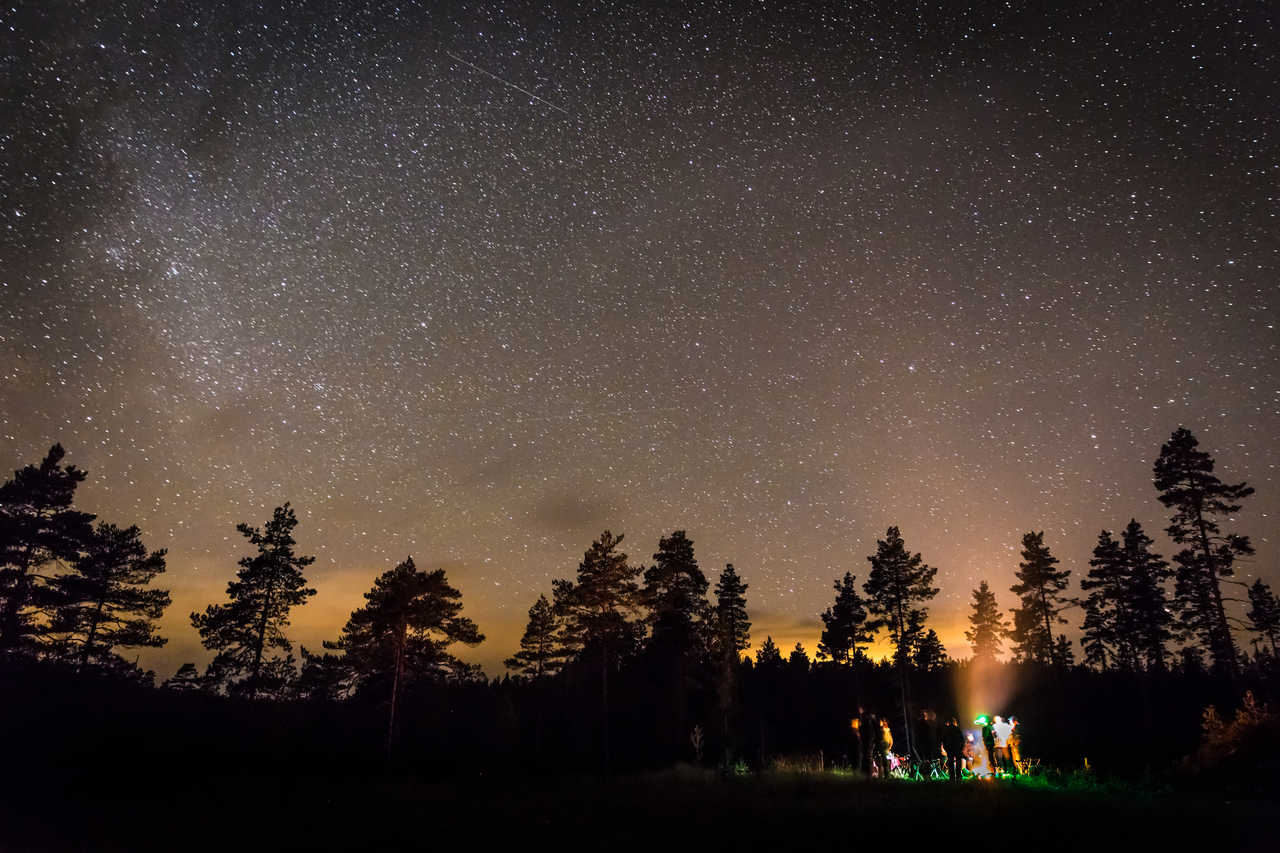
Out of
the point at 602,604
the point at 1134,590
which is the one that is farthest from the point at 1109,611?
the point at 602,604

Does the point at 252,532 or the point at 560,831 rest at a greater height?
the point at 252,532

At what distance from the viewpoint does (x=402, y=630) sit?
36781 millimetres

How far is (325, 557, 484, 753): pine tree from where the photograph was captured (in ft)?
120

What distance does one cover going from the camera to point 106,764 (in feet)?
76.9

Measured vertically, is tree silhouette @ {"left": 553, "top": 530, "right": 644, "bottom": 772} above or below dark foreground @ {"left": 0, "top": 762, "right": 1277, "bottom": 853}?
above

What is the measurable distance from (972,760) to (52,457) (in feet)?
124

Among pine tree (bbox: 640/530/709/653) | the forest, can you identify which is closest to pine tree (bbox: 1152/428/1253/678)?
the forest

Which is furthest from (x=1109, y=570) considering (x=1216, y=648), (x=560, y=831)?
(x=560, y=831)

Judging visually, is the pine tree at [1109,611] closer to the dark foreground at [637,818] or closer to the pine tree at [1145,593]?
the pine tree at [1145,593]

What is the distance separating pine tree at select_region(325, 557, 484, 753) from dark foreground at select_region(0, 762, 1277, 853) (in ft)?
45.2

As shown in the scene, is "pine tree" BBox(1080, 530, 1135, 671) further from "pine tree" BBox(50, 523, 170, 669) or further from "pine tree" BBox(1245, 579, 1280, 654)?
"pine tree" BBox(50, 523, 170, 669)

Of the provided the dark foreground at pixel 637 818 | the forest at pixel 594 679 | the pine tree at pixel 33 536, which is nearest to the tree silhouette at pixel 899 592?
the forest at pixel 594 679

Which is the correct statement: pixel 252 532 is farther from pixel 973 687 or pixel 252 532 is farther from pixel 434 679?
pixel 973 687

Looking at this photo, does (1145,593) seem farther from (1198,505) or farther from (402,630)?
(402,630)
